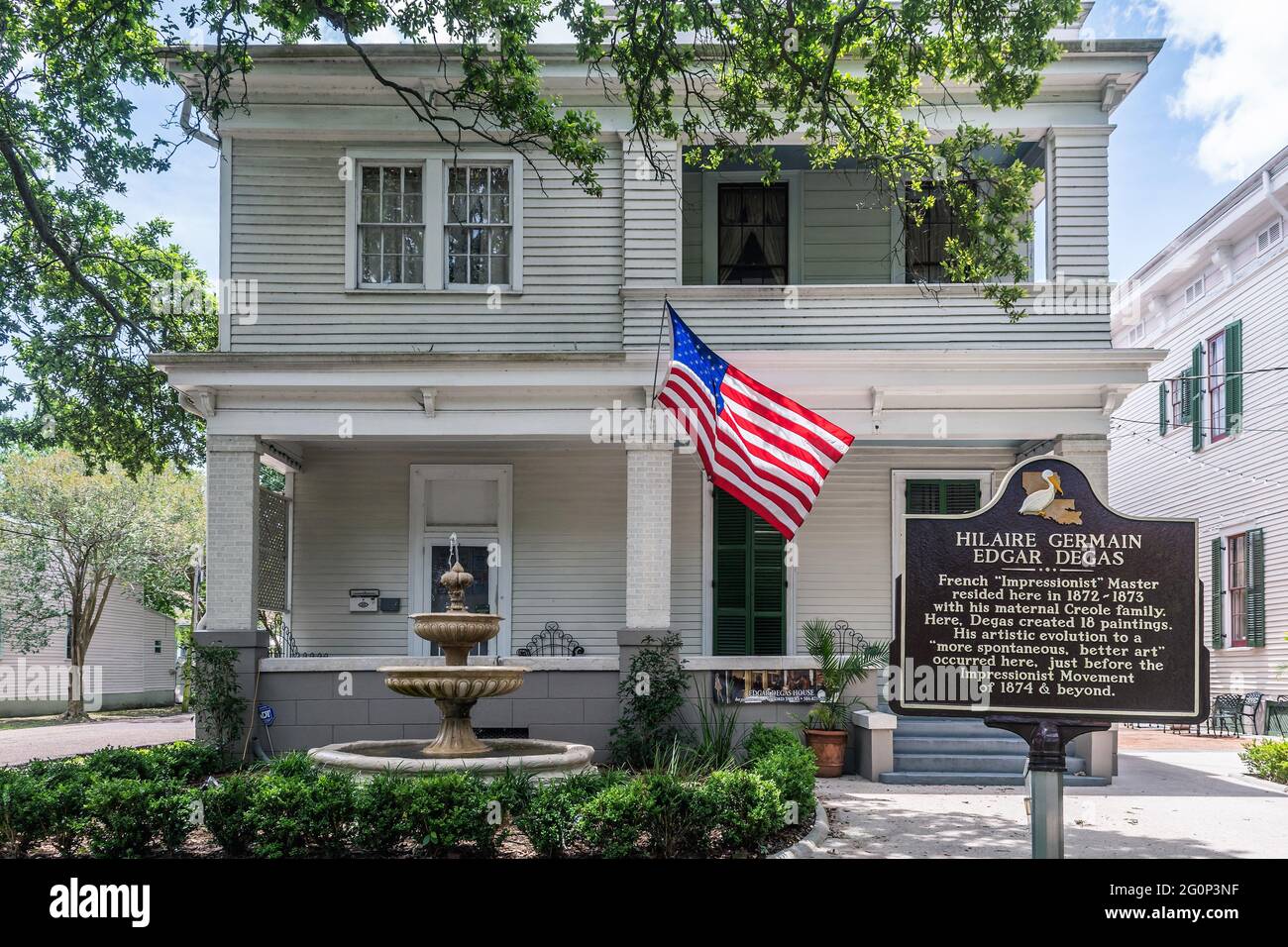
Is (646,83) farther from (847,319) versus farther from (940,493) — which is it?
(940,493)

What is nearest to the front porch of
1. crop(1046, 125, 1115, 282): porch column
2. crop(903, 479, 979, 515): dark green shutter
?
crop(903, 479, 979, 515): dark green shutter

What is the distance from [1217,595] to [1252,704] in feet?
7.99

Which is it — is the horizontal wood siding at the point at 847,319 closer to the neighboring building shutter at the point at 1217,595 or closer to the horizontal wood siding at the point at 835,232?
the horizontal wood siding at the point at 835,232

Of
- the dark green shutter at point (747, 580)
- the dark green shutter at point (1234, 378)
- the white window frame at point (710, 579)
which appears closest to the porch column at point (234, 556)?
the white window frame at point (710, 579)

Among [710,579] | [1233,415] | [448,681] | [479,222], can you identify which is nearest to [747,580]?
[710,579]

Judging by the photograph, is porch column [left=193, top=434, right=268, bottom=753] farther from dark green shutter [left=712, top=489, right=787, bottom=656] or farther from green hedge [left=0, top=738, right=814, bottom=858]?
dark green shutter [left=712, top=489, right=787, bottom=656]

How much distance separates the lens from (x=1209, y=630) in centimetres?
2264

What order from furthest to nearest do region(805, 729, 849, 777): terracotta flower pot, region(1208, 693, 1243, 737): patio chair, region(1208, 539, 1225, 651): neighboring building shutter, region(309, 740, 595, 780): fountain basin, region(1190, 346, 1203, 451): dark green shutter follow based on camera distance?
region(1190, 346, 1203, 451): dark green shutter → region(1208, 539, 1225, 651): neighboring building shutter → region(1208, 693, 1243, 737): patio chair → region(805, 729, 849, 777): terracotta flower pot → region(309, 740, 595, 780): fountain basin

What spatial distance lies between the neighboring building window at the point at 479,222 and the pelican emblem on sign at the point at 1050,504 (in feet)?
31.1

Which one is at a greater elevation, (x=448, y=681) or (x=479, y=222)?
(x=479, y=222)

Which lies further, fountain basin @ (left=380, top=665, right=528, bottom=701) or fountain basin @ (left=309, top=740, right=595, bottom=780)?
fountain basin @ (left=380, top=665, right=528, bottom=701)

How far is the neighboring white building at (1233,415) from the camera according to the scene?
19.5 metres

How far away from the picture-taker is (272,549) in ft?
50.3

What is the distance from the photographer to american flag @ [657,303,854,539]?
412 inches
